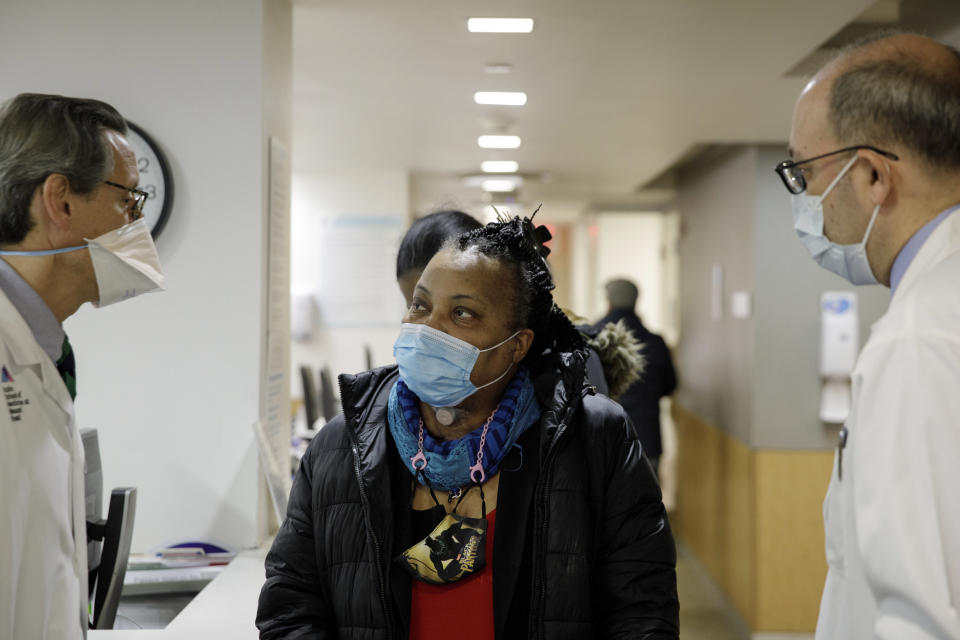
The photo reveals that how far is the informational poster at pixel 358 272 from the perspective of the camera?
6.33 meters

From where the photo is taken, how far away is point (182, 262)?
99.7 inches

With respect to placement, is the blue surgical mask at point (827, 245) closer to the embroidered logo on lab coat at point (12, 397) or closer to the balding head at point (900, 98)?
the balding head at point (900, 98)

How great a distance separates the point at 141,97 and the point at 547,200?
6.65 meters

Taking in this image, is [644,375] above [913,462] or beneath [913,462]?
beneath

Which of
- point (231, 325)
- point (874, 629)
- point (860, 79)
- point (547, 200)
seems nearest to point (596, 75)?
point (231, 325)

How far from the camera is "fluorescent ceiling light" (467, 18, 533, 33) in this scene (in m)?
2.86

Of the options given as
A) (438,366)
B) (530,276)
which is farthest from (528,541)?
(530,276)


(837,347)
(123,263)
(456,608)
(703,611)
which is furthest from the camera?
(703,611)

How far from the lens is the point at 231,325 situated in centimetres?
254

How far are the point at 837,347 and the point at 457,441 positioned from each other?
3.60 metres

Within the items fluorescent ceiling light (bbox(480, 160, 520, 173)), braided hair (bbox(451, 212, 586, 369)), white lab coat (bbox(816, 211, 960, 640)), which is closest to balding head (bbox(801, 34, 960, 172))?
white lab coat (bbox(816, 211, 960, 640))

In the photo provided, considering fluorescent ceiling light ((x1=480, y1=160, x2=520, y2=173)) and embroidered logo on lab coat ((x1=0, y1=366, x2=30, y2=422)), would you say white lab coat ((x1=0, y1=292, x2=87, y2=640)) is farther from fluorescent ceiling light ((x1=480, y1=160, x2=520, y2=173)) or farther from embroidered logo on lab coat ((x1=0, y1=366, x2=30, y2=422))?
fluorescent ceiling light ((x1=480, y1=160, x2=520, y2=173))

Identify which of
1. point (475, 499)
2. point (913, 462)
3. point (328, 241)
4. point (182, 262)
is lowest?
point (475, 499)

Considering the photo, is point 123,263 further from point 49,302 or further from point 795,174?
point 795,174
